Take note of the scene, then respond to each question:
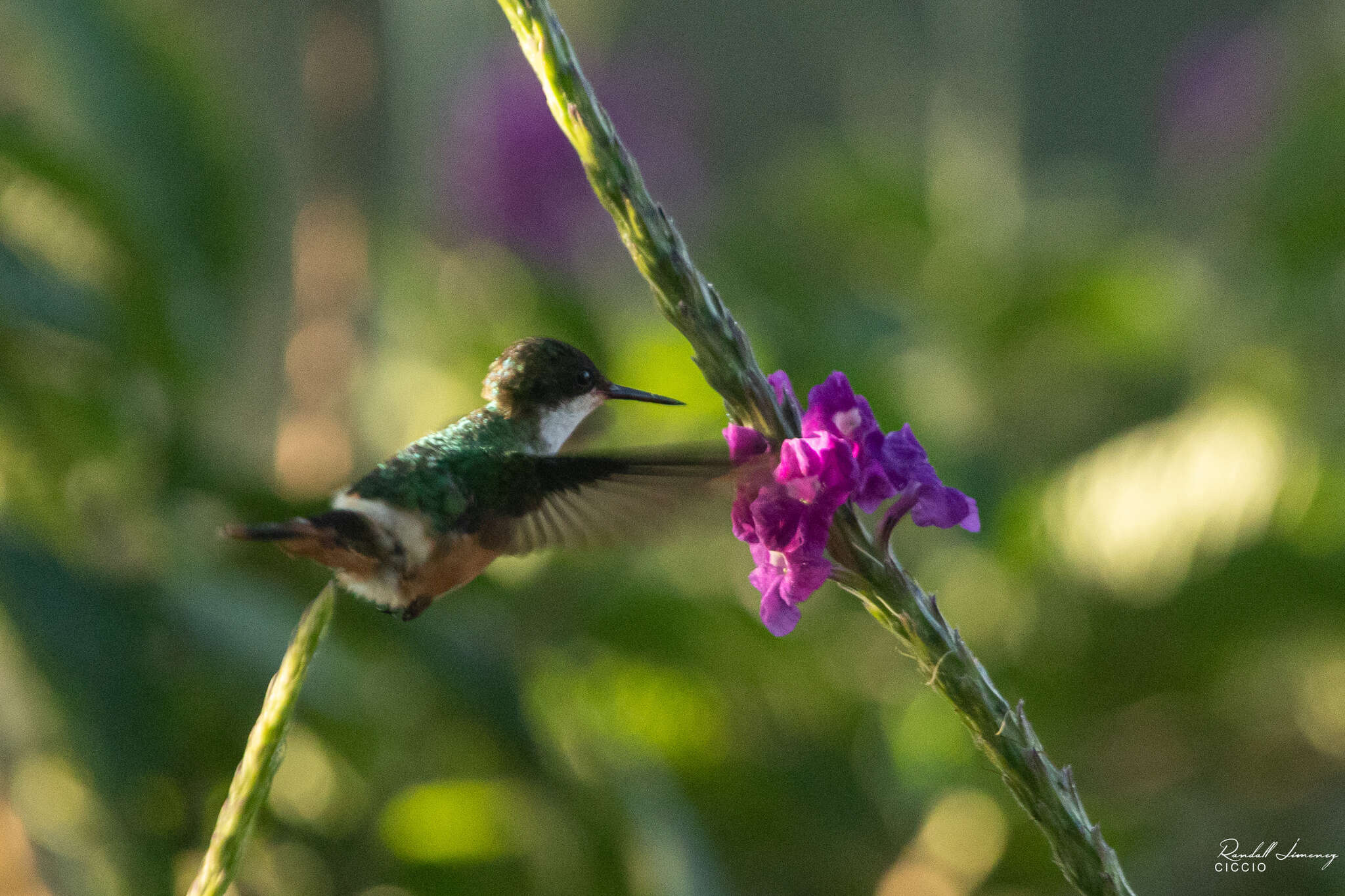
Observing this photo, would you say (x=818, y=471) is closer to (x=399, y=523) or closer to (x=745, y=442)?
(x=745, y=442)

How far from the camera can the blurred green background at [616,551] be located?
2250 millimetres

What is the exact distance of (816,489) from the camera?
2.85 feet

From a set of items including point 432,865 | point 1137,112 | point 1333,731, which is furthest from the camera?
point 1137,112

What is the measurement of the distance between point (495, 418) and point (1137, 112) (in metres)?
7.13

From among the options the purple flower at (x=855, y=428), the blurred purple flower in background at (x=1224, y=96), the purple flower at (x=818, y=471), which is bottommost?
the purple flower at (x=818, y=471)

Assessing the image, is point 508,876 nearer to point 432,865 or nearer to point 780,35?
point 432,865

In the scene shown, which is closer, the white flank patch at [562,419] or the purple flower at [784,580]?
the purple flower at [784,580]

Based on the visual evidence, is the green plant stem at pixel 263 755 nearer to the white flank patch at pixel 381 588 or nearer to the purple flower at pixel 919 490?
the white flank patch at pixel 381 588

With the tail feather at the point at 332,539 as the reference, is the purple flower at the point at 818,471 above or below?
above

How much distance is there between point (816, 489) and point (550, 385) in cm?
31

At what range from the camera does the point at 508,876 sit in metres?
2.39

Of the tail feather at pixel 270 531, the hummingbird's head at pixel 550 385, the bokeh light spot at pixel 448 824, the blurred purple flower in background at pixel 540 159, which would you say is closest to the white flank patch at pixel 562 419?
the hummingbird's head at pixel 550 385

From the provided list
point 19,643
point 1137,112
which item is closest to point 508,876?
point 19,643
